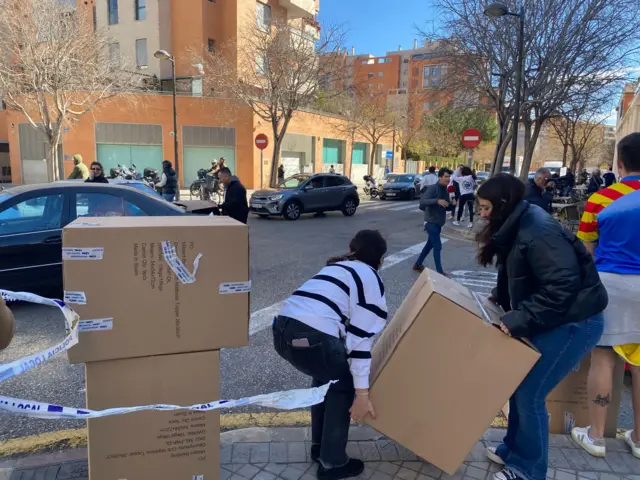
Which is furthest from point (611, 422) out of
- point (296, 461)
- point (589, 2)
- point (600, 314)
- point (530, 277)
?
point (589, 2)

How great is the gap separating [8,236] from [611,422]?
19.3 ft

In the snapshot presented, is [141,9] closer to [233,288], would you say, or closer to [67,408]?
[233,288]

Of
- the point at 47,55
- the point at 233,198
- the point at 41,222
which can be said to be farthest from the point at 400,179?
the point at 41,222

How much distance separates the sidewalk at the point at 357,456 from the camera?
8.23 feet

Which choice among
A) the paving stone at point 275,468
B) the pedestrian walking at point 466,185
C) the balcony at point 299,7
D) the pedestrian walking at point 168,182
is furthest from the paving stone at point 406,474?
the balcony at point 299,7

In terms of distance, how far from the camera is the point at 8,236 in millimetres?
5160

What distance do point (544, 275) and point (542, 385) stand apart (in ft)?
1.98

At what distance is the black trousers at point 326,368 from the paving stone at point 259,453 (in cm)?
35

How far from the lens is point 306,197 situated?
15539 millimetres

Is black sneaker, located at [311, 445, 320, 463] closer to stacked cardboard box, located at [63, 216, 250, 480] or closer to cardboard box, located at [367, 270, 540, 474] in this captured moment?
cardboard box, located at [367, 270, 540, 474]

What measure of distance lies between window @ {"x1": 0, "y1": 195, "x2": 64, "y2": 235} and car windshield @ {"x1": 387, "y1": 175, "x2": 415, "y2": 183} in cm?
2072

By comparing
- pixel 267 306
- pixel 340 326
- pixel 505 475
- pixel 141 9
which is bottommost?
pixel 267 306

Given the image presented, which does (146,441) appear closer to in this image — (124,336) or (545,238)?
(124,336)

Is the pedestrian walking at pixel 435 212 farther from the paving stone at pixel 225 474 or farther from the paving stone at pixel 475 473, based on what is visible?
the paving stone at pixel 225 474
